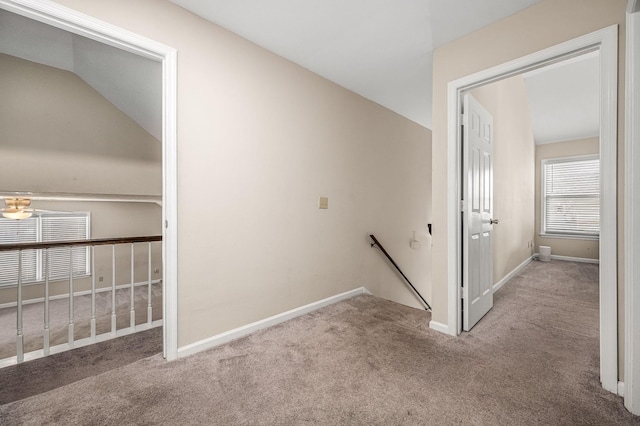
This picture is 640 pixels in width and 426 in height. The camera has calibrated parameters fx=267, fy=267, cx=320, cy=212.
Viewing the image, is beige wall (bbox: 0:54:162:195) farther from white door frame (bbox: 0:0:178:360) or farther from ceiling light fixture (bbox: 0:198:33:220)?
white door frame (bbox: 0:0:178:360)

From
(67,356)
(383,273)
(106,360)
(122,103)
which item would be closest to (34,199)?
(122,103)

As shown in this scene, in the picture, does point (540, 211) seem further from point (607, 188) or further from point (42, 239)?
point (42, 239)

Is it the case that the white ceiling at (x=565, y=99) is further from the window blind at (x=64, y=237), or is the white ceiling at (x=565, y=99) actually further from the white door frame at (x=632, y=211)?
the window blind at (x=64, y=237)

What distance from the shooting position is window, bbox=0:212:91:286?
14.1 feet

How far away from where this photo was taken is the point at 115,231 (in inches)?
202

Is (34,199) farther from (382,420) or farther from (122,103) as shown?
(382,420)

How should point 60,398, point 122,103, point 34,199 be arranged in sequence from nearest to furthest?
point 60,398 < point 34,199 < point 122,103

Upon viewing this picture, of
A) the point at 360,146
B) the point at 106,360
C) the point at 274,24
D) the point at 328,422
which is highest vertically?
the point at 274,24

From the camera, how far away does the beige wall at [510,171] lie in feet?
11.3

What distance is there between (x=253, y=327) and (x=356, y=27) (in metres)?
2.64

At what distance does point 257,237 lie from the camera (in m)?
2.38

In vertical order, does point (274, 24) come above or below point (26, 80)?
below

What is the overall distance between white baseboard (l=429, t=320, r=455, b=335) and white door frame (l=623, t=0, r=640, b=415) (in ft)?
3.36

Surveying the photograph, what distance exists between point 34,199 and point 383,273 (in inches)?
217
